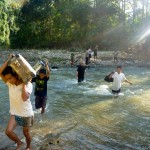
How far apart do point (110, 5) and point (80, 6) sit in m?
3.99

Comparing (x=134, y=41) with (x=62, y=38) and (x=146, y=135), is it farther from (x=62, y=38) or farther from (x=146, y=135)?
(x=146, y=135)

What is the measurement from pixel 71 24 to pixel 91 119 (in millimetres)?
36519

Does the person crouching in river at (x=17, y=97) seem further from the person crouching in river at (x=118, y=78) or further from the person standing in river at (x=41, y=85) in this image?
the person crouching in river at (x=118, y=78)

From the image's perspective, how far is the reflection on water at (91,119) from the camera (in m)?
7.64

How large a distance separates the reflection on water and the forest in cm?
2742

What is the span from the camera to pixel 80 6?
43.3m

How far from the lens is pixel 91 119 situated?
9812mm

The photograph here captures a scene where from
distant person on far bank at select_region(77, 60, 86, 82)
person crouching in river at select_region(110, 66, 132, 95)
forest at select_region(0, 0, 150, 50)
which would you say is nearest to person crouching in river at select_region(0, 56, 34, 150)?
person crouching in river at select_region(110, 66, 132, 95)

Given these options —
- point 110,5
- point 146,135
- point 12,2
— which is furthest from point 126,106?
point 12,2

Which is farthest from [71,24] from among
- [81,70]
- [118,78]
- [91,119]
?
[91,119]

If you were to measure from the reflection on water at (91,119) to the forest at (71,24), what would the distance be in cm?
2742

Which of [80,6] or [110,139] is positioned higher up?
[80,6]

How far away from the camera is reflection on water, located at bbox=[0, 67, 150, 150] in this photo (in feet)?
25.1

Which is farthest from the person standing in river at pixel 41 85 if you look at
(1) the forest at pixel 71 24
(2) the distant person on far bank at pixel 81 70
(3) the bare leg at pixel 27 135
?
(1) the forest at pixel 71 24
